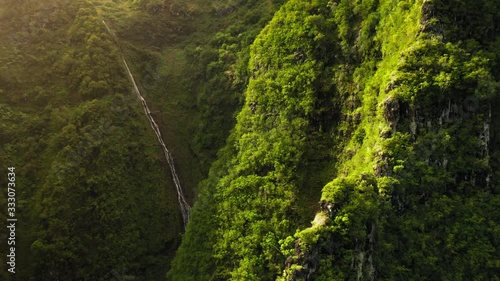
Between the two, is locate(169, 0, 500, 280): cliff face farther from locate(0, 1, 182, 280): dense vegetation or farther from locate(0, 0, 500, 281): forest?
locate(0, 1, 182, 280): dense vegetation

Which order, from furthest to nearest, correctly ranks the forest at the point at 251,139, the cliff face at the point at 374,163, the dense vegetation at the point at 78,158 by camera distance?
the dense vegetation at the point at 78,158, the forest at the point at 251,139, the cliff face at the point at 374,163

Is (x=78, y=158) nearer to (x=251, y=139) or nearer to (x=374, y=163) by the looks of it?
(x=251, y=139)

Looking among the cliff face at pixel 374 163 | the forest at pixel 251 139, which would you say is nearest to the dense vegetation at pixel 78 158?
the forest at pixel 251 139

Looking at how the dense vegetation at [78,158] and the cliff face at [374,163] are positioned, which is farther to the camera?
the dense vegetation at [78,158]

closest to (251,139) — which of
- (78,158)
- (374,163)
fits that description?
(374,163)

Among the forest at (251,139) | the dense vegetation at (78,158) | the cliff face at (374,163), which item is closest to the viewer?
the cliff face at (374,163)

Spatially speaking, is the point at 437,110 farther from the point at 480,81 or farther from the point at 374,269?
the point at 374,269

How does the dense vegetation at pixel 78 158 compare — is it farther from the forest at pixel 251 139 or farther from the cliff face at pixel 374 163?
the cliff face at pixel 374 163
